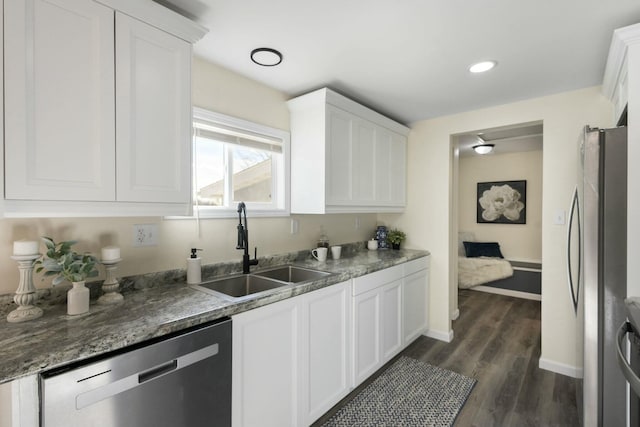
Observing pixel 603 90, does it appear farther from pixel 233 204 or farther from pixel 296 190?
pixel 233 204

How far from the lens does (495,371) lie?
8.18 feet

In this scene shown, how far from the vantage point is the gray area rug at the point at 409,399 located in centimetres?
192

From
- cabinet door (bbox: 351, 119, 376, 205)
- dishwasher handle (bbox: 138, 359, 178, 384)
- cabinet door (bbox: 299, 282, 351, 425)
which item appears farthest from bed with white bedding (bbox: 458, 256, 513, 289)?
dishwasher handle (bbox: 138, 359, 178, 384)

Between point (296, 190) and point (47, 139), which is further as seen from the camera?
point (296, 190)

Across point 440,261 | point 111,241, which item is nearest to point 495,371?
point 440,261

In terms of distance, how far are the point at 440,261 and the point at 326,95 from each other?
197 centimetres

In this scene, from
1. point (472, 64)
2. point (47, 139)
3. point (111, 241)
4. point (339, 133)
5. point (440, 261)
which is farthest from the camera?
point (440, 261)

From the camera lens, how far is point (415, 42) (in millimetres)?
1718

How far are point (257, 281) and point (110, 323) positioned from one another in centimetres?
94

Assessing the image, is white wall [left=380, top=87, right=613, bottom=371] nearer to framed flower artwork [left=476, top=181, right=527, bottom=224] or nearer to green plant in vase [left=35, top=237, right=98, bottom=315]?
framed flower artwork [left=476, top=181, right=527, bottom=224]

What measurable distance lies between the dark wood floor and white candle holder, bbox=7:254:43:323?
1601mm

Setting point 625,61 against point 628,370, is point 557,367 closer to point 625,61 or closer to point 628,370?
point 628,370

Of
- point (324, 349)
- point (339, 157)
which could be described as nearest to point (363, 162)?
point (339, 157)

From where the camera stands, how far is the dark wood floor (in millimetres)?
1975
